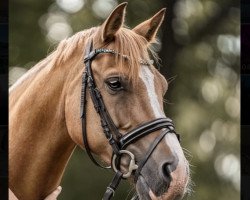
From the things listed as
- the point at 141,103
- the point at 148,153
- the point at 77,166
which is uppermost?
the point at 141,103

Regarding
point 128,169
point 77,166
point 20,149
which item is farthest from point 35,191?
point 77,166

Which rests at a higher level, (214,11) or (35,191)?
(35,191)

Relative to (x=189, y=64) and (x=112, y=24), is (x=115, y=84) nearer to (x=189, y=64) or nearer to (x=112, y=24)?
(x=112, y=24)

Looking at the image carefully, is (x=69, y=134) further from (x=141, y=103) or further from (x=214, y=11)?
(x=214, y=11)

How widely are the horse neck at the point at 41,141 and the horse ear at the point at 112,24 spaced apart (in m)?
0.28

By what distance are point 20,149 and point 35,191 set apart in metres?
0.22

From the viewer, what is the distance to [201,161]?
5.71 metres

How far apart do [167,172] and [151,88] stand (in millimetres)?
382

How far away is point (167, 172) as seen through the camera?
2.10 metres

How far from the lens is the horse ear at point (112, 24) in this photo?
2289 millimetres

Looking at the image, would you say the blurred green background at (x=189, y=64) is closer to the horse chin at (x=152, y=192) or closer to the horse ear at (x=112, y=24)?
the horse ear at (x=112, y=24)

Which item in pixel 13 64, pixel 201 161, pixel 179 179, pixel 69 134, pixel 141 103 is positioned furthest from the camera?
pixel 201 161
